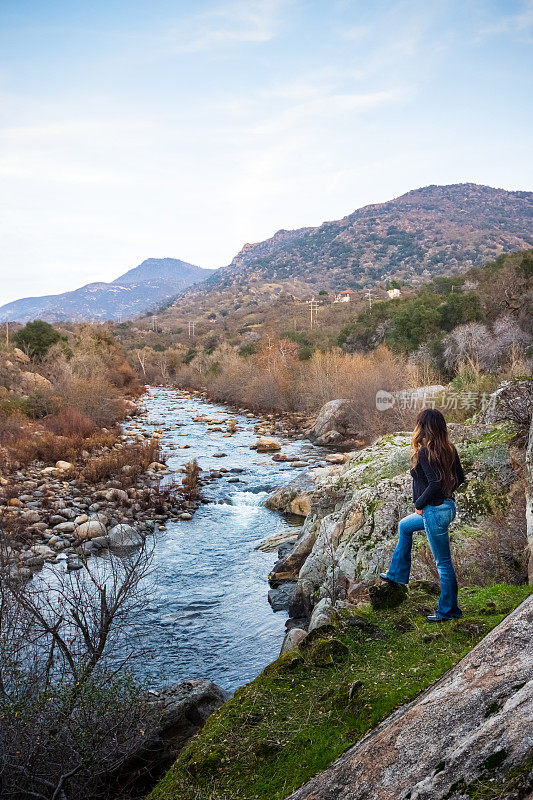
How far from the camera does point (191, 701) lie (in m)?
5.28

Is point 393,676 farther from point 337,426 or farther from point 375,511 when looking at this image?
point 337,426

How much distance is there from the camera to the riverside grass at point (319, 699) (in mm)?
2904

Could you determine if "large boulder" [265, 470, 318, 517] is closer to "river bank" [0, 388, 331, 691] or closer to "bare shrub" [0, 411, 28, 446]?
"river bank" [0, 388, 331, 691]

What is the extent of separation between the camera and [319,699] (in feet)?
11.2

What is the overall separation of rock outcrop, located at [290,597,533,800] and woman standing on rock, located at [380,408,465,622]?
150 cm

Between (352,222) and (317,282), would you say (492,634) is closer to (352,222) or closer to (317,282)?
(317,282)

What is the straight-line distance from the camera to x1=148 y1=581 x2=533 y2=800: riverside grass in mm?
2904

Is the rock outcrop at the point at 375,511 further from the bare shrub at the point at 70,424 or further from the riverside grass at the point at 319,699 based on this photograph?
the bare shrub at the point at 70,424

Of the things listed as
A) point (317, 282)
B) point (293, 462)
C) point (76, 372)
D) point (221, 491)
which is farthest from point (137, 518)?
point (317, 282)

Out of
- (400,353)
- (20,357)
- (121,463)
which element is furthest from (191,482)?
(20,357)

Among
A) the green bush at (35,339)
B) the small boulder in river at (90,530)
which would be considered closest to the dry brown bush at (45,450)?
the small boulder in river at (90,530)

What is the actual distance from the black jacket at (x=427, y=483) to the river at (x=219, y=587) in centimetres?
412

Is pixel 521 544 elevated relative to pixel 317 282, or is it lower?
lower

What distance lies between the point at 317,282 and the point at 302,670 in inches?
4757
